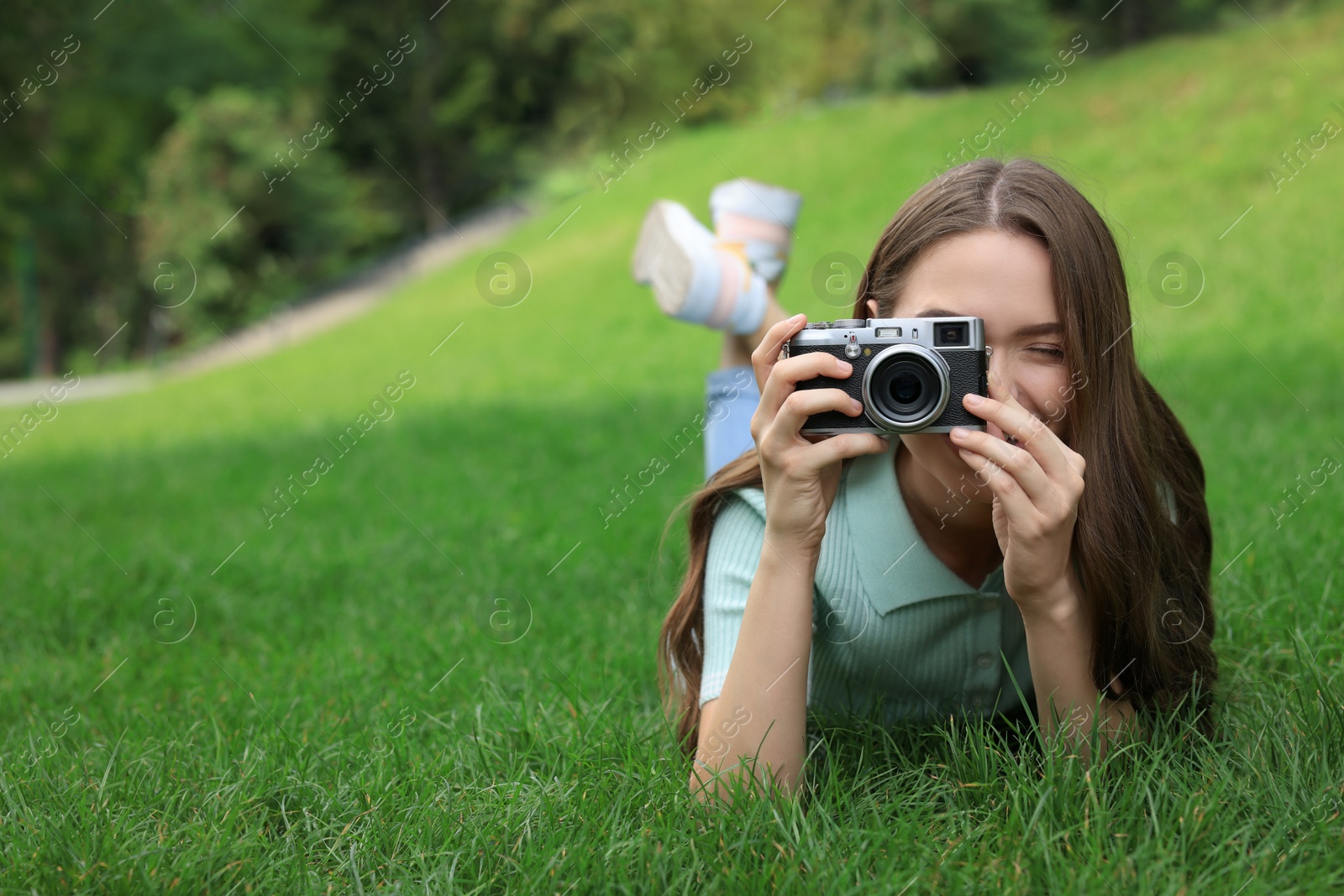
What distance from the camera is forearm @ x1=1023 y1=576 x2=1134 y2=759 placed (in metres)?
1.54

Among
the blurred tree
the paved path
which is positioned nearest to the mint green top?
the paved path

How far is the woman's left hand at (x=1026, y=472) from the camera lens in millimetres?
1420

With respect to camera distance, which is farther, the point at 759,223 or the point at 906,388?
the point at 759,223

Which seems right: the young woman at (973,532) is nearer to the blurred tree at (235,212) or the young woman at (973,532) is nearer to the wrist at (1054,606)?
the wrist at (1054,606)

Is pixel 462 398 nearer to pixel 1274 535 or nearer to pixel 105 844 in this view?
pixel 1274 535

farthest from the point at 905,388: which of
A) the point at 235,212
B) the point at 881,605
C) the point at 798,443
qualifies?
the point at 235,212

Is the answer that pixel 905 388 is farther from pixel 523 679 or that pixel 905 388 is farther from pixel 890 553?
pixel 523 679

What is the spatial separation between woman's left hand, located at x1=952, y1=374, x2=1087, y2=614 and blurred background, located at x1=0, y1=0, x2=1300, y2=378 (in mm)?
15734

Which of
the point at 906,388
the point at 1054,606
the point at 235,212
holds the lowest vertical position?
the point at 1054,606

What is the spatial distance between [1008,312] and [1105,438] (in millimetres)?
256

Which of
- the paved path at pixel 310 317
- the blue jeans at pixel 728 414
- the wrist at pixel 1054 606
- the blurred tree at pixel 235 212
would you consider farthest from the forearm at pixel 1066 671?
the blurred tree at pixel 235 212

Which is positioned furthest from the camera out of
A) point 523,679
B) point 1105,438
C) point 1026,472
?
point 523,679

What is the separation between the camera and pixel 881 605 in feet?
5.74

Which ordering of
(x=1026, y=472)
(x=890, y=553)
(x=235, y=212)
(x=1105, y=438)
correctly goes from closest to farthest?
(x=1026, y=472), (x=1105, y=438), (x=890, y=553), (x=235, y=212)
